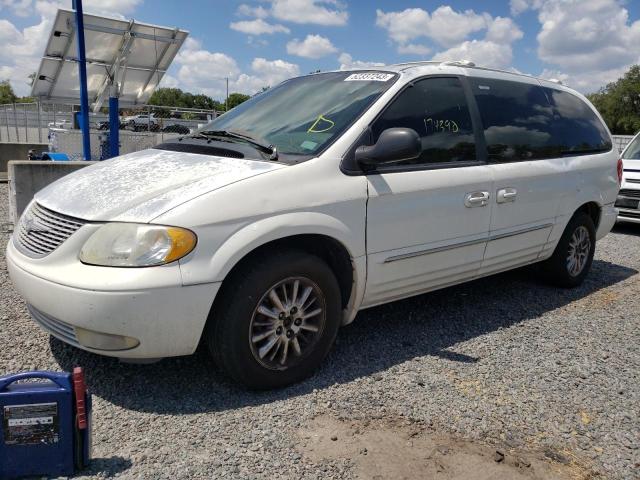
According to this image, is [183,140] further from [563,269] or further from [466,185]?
[563,269]

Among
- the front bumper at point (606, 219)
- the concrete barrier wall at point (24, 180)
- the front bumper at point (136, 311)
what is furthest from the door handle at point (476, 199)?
the concrete barrier wall at point (24, 180)

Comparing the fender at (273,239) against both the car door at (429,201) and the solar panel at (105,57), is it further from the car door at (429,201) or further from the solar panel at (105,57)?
the solar panel at (105,57)

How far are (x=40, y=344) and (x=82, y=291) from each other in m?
1.21

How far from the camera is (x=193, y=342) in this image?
9.30 feet

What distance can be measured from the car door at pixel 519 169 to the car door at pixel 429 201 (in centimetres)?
17

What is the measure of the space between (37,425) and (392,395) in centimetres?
179

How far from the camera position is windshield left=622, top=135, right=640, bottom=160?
32.4 ft

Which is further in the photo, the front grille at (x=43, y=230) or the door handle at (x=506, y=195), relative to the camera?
the door handle at (x=506, y=195)

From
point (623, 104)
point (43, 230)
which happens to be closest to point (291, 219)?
point (43, 230)

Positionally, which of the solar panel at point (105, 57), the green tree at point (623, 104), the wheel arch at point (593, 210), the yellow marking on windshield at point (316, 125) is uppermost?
the green tree at point (623, 104)

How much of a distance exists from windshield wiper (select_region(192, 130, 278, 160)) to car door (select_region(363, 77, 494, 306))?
0.60 meters

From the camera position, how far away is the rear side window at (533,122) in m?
4.26

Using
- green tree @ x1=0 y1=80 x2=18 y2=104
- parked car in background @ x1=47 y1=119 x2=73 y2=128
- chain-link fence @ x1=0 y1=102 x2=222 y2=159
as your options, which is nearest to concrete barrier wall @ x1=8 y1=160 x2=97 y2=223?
chain-link fence @ x1=0 y1=102 x2=222 y2=159

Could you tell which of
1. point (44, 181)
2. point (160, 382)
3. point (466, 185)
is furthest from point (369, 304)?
point (44, 181)
